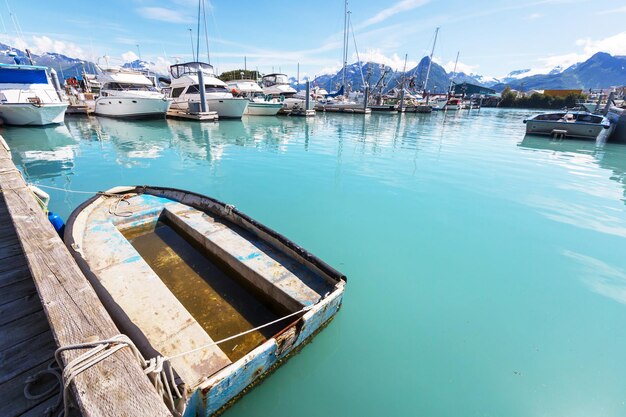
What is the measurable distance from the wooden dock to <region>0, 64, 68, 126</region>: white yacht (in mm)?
21416

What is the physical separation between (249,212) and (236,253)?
293 centimetres

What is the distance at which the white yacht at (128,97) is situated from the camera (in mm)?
23469

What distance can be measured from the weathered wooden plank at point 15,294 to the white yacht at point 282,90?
36316mm

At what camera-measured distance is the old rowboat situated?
261 cm

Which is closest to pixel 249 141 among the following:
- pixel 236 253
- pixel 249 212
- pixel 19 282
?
pixel 249 212

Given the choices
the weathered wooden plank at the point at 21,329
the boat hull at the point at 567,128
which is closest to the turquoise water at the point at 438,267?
the weathered wooden plank at the point at 21,329

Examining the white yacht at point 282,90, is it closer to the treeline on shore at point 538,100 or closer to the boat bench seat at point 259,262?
the boat bench seat at point 259,262

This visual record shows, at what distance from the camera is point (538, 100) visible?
3108 inches

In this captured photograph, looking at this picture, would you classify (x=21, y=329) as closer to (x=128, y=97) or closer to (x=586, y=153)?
(x=586, y=153)

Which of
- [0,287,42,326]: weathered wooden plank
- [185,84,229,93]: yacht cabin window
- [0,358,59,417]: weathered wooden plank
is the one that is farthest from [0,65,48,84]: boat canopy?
[0,358,59,417]: weathered wooden plank

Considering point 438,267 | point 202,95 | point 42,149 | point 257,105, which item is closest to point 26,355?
point 438,267

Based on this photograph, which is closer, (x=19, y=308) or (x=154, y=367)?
(x=154, y=367)

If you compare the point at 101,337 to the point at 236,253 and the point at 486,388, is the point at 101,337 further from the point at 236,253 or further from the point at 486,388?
the point at 486,388

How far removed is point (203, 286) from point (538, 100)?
105943 mm
